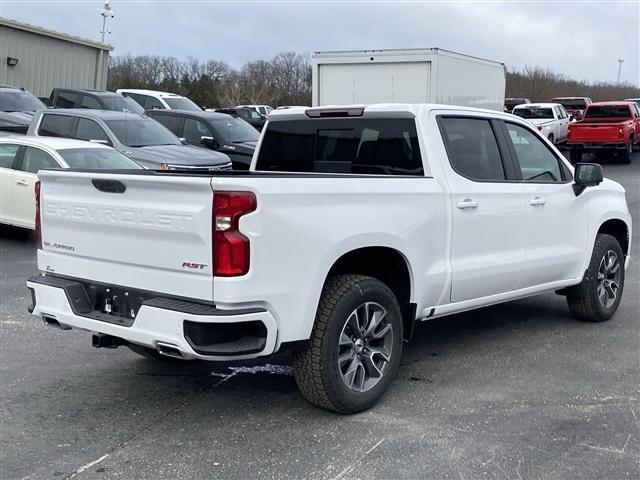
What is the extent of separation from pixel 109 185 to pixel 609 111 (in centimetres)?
2415

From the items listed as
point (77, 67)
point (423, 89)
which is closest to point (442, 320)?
point (423, 89)

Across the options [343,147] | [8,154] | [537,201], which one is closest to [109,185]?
[343,147]

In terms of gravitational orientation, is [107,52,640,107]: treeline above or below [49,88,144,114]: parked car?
above

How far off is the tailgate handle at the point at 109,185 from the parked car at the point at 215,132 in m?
11.8

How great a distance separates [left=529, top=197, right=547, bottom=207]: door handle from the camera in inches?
239

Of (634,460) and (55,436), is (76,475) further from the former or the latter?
(634,460)

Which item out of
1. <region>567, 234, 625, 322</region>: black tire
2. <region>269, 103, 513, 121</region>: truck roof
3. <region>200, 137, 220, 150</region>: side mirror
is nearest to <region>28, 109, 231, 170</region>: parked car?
<region>200, 137, 220, 150</region>: side mirror

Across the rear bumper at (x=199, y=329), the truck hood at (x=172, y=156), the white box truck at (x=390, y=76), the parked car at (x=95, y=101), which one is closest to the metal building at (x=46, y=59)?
the parked car at (x=95, y=101)

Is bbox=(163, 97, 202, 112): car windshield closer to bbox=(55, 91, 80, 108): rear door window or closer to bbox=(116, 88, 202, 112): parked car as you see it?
bbox=(116, 88, 202, 112): parked car

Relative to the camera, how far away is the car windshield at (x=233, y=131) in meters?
17.1

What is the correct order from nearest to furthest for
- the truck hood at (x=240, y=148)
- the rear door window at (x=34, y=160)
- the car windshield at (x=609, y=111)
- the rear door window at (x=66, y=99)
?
1. the rear door window at (x=34, y=160)
2. the truck hood at (x=240, y=148)
3. the rear door window at (x=66, y=99)
4. the car windshield at (x=609, y=111)

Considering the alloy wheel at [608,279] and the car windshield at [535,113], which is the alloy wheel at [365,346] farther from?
the car windshield at [535,113]

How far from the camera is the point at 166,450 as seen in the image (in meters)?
4.27

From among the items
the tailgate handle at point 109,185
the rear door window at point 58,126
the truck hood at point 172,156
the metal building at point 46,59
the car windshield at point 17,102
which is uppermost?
the metal building at point 46,59
